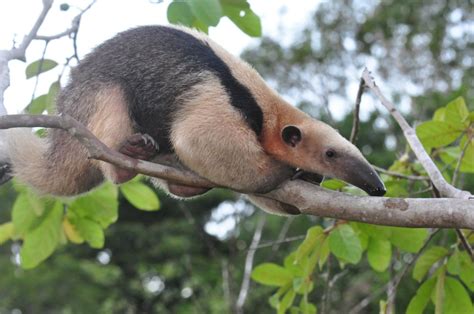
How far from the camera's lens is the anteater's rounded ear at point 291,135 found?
4.39 metres

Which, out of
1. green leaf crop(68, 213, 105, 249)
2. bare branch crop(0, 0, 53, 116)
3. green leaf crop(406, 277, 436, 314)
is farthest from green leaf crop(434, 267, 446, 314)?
bare branch crop(0, 0, 53, 116)

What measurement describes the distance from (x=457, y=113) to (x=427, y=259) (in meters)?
0.84

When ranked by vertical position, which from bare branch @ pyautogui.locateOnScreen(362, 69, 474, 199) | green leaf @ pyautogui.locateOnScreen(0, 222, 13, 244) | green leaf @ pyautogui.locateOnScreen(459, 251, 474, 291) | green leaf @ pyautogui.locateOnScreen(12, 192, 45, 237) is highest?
bare branch @ pyautogui.locateOnScreen(362, 69, 474, 199)

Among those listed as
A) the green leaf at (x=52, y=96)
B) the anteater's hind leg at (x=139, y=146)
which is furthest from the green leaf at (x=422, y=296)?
the green leaf at (x=52, y=96)

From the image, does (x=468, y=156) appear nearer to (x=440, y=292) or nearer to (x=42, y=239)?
(x=440, y=292)

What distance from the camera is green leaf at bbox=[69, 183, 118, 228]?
518cm

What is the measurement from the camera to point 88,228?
5359 millimetres

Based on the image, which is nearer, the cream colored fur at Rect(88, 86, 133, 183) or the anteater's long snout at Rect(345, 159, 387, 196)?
the anteater's long snout at Rect(345, 159, 387, 196)

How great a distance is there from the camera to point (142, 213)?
72.7ft

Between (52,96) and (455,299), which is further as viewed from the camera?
(52,96)

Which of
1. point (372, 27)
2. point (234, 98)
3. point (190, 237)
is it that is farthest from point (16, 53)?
point (372, 27)

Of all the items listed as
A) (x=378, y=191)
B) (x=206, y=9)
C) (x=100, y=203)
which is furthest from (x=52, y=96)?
(x=378, y=191)

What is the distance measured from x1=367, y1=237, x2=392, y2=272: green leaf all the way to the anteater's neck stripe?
98 cm

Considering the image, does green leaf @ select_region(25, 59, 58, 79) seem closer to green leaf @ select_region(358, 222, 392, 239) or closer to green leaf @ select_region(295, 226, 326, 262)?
green leaf @ select_region(295, 226, 326, 262)
